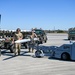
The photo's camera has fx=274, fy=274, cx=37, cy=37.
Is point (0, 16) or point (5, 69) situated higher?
point (0, 16)

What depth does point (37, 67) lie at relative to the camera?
40.7 ft

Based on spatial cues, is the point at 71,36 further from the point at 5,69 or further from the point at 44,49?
the point at 5,69

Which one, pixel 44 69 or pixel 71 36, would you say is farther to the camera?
pixel 71 36

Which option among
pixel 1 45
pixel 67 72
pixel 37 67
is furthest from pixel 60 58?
pixel 1 45

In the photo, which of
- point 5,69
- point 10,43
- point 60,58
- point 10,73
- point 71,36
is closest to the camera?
point 10,73

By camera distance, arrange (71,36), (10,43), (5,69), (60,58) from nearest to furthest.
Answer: (5,69) → (60,58) → (10,43) → (71,36)

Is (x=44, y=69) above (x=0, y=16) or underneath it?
underneath

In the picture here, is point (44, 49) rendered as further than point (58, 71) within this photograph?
Yes

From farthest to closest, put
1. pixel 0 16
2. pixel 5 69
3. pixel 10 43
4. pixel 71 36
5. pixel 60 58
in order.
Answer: pixel 71 36 < pixel 10 43 < pixel 0 16 < pixel 60 58 < pixel 5 69

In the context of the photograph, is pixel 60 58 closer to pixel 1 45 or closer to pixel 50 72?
pixel 50 72

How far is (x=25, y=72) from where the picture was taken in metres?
11.1

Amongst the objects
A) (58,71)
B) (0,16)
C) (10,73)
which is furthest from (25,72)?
(0,16)

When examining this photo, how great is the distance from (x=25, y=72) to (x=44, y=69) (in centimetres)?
108

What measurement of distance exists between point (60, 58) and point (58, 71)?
409cm
